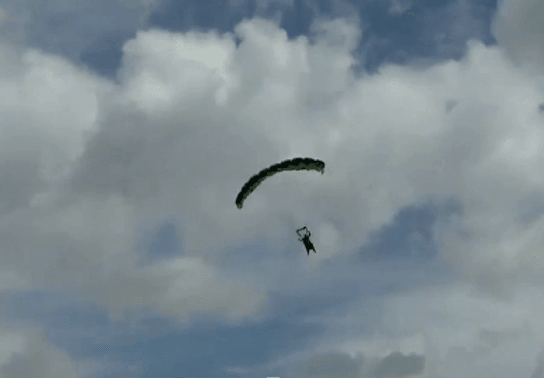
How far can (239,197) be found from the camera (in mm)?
130625

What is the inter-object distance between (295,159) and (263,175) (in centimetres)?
508

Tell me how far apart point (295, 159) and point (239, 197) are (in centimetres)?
979

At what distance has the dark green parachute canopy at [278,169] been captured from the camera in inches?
4975

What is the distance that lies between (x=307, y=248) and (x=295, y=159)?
1208 centimetres

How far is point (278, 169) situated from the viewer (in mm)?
127125

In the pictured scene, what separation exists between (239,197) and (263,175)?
478 centimetres

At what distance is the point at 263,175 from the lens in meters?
128

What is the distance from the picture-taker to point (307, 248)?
130 metres

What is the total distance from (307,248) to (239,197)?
36.1 ft

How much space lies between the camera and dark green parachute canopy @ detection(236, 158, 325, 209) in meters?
126
